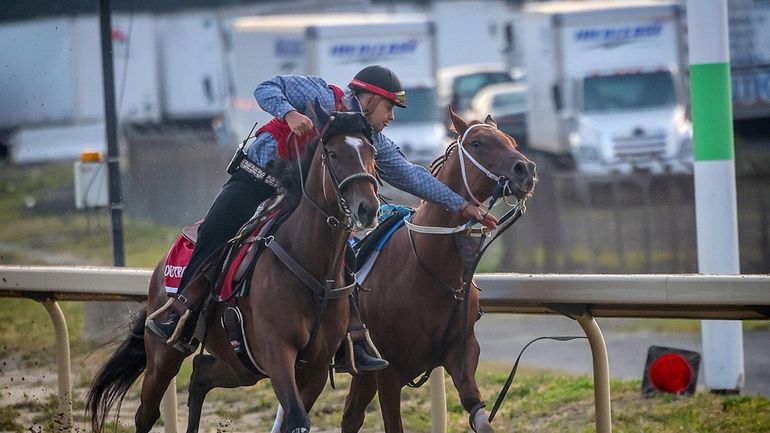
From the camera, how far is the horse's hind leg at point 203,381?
7.14 m

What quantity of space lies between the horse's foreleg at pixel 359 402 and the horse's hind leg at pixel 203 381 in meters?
0.62

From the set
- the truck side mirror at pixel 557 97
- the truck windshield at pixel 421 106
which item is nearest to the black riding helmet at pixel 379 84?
the truck windshield at pixel 421 106

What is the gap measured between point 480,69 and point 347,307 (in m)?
29.3

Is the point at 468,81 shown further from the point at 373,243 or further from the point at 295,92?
the point at 295,92

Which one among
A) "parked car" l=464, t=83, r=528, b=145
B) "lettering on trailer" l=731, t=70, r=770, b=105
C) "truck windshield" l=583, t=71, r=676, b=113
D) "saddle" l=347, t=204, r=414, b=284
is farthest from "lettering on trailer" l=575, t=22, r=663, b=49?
"saddle" l=347, t=204, r=414, b=284

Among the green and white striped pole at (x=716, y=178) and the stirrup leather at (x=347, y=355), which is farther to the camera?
the green and white striped pole at (x=716, y=178)

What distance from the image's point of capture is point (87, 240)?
12711 millimetres

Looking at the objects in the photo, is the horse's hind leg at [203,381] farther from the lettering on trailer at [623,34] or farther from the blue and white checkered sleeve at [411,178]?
the lettering on trailer at [623,34]

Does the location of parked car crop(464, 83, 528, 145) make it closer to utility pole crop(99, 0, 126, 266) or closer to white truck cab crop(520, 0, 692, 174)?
white truck cab crop(520, 0, 692, 174)

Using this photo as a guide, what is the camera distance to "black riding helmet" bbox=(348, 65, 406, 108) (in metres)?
6.64

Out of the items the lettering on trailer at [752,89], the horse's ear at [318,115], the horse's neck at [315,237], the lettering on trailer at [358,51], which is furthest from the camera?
the lettering on trailer at [752,89]

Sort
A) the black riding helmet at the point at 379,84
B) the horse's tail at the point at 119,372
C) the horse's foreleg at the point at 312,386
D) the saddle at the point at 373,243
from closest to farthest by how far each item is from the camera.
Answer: the horse's foreleg at the point at 312,386, the black riding helmet at the point at 379,84, the saddle at the point at 373,243, the horse's tail at the point at 119,372

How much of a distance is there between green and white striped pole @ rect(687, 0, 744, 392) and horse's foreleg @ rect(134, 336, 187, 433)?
12.1 ft

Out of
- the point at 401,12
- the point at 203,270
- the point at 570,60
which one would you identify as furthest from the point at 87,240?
the point at 401,12
